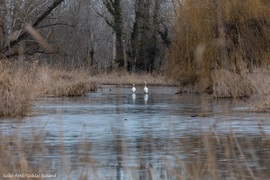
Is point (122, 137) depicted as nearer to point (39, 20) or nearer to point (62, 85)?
point (39, 20)

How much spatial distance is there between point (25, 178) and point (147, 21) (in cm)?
5445

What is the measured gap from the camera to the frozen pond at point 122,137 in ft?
31.1

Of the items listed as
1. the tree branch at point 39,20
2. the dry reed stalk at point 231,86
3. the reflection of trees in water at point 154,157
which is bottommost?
the reflection of trees in water at point 154,157

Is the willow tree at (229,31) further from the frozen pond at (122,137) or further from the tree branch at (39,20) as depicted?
the tree branch at (39,20)

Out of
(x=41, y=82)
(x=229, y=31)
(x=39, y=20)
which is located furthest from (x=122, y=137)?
(x=229, y=31)

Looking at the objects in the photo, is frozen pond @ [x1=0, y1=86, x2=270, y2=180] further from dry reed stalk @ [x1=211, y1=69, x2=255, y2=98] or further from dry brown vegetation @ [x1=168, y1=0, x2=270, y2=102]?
dry brown vegetation @ [x1=168, y1=0, x2=270, y2=102]

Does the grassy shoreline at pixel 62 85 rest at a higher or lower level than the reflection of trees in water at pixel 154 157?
higher

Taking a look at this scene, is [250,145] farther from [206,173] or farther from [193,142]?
[206,173]

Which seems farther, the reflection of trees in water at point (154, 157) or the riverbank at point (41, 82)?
the riverbank at point (41, 82)

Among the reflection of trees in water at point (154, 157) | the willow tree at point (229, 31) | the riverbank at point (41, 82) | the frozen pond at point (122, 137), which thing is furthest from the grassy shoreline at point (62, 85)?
the reflection of trees in water at point (154, 157)

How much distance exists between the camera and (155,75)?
55812mm

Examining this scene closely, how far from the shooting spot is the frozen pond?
31.1 feet

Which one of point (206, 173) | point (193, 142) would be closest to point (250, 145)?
point (193, 142)

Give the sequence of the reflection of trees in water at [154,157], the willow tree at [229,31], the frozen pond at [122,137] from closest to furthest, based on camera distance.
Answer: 1. the reflection of trees in water at [154,157]
2. the frozen pond at [122,137]
3. the willow tree at [229,31]
